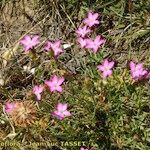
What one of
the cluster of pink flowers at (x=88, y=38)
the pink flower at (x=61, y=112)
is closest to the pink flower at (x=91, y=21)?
the cluster of pink flowers at (x=88, y=38)

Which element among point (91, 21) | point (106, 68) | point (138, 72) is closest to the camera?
point (138, 72)

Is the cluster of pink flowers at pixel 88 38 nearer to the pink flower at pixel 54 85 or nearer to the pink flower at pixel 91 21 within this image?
the pink flower at pixel 91 21

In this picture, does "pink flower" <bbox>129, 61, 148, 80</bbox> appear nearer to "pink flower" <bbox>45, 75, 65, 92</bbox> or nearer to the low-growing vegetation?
the low-growing vegetation

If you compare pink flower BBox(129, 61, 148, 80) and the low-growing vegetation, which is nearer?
pink flower BBox(129, 61, 148, 80)

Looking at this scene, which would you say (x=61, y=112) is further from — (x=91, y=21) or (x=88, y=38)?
(x=91, y=21)

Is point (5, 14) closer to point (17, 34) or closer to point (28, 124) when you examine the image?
point (17, 34)

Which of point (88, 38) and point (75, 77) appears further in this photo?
point (75, 77)

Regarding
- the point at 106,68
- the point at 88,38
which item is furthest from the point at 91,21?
the point at 106,68

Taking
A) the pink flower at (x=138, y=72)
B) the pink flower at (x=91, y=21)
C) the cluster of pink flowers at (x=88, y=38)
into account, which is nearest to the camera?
the pink flower at (x=138, y=72)

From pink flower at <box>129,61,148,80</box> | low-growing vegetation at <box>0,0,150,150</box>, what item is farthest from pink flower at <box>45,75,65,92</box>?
pink flower at <box>129,61,148,80</box>
